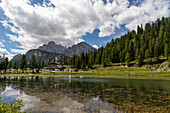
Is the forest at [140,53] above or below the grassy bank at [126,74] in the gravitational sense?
Result: above

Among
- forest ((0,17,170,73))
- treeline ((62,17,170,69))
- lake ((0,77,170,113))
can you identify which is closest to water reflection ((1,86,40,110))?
lake ((0,77,170,113))

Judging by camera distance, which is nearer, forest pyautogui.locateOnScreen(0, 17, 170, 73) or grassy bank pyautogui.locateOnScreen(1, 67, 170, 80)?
grassy bank pyautogui.locateOnScreen(1, 67, 170, 80)

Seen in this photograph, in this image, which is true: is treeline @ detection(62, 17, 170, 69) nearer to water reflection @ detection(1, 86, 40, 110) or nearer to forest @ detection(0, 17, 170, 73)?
forest @ detection(0, 17, 170, 73)

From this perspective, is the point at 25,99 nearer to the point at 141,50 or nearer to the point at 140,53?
the point at 140,53

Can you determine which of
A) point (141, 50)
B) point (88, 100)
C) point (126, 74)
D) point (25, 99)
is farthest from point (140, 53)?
point (25, 99)

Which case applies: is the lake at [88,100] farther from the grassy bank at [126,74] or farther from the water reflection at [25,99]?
the grassy bank at [126,74]

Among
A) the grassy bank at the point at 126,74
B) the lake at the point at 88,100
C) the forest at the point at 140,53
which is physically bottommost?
the grassy bank at the point at 126,74

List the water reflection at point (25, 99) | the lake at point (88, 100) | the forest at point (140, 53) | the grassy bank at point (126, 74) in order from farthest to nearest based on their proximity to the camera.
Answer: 1. the forest at point (140, 53)
2. the grassy bank at point (126, 74)
3. the water reflection at point (25, 99)
4. the lake at point (88, 100)

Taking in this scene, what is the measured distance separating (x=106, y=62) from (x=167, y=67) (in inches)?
1994

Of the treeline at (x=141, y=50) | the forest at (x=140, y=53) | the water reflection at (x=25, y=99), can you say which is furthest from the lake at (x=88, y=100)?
the treeline at (x=141, y=50)

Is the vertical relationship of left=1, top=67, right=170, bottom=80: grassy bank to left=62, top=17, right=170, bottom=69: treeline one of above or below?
below

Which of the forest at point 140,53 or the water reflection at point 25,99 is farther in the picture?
the forest at point 140,53

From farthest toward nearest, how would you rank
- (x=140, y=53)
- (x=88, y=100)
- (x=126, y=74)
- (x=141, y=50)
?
(x=141, y=50)
(x=140, y=53)
(x=126, y=74)
(x=88, y=100)

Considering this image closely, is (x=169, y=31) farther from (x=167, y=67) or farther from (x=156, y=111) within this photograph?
(x=156, y=111)
